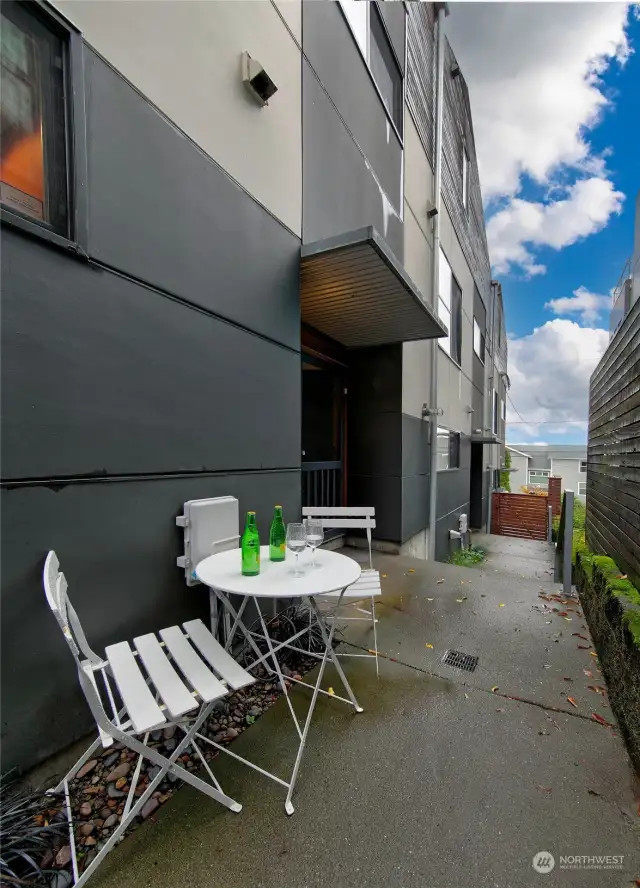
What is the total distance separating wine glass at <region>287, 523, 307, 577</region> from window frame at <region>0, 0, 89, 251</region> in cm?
162

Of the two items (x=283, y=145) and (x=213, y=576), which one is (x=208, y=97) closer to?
(x=283, y=145)

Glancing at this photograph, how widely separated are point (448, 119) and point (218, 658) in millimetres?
10420

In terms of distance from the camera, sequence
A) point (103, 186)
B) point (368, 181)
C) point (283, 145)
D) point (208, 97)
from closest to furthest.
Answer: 1. point (103, 186)
2. point (208, 97)
3. point (283, 145)
4. point (368, 181)

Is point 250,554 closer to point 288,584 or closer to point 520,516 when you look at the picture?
point 288,584

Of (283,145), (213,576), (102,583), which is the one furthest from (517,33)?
(102,583)

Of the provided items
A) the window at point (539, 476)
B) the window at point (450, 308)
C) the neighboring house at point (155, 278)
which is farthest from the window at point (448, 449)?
the window at point (539, 476)

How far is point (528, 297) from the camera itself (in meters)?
20.5

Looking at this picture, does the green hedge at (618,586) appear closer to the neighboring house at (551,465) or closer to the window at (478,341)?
the window at (478,341)

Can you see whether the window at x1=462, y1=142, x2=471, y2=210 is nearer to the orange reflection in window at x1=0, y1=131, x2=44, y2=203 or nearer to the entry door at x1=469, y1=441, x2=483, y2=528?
the entry door at x1=469, y1=441, x2=483, y2=528

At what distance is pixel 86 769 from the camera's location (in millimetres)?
1663

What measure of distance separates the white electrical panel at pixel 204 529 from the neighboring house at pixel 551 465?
27.1 metres

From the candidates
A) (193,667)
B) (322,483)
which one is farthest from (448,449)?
(193,667)

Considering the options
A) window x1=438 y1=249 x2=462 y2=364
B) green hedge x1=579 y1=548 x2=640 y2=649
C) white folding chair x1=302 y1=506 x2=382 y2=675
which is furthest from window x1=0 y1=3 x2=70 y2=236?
window x1=438 y1=249 x2=462 y2=364

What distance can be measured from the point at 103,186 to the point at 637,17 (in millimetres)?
5005
